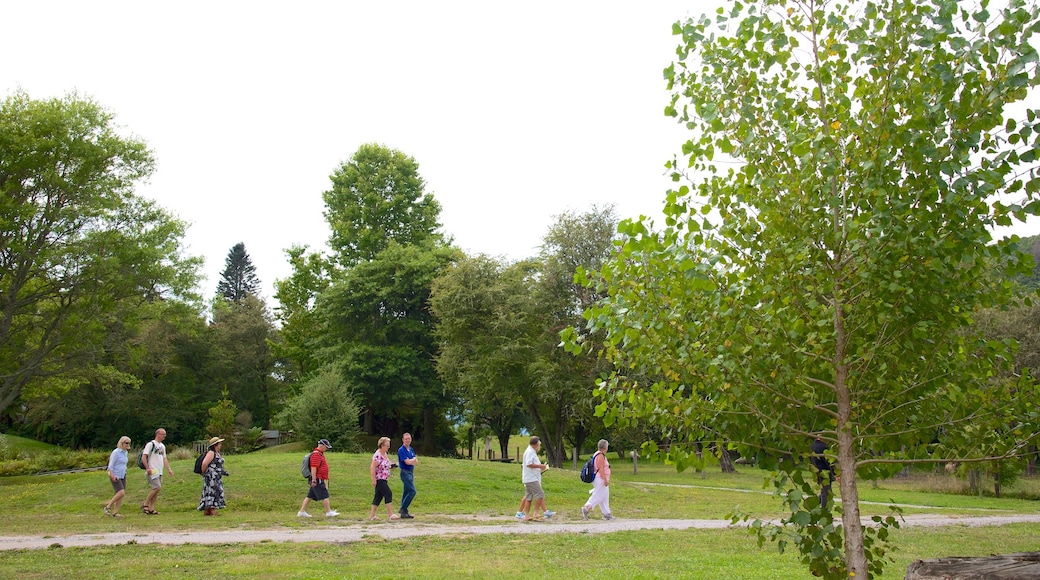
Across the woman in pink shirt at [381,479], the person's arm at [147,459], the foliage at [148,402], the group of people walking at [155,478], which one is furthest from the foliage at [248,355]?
the woman in pink shirt at [381,479]

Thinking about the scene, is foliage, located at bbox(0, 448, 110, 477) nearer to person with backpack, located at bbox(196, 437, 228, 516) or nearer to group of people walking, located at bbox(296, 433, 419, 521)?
person with backpack, located at bbox(196, 437, 228, 516)

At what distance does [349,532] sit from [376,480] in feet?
9.42

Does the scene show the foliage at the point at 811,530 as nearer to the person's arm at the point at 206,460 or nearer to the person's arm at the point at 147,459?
the person's arm at the point at 206,460

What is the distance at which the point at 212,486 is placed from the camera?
18.0 m

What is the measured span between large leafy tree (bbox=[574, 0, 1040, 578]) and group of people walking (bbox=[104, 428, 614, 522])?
39.6 feet

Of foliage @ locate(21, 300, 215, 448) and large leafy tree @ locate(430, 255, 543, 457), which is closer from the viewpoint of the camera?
large leafy tree @ locate(430, 255, 543, 457)

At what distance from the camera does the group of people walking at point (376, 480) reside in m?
17.1

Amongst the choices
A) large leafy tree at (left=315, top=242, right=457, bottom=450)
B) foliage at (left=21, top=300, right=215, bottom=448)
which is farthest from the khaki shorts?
foliage at (left=21, top=300, right=215, bottom=448)

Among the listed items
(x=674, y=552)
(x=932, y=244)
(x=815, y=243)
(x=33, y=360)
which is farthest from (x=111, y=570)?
(x=33, y=360)

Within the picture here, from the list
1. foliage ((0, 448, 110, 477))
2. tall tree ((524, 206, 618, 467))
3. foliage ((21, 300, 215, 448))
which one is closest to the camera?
foliage ((0, 448, 110, 477))

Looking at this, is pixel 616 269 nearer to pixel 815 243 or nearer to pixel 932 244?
pixel 815 243

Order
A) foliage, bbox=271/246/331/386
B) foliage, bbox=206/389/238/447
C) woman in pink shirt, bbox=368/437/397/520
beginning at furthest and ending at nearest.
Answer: foliage, bbox=271/246/331/386 → foliage, bbox=206/389/238/447 → woman in pink shirt, bbox=368/437/397/520

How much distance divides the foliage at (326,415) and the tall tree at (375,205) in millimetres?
20661

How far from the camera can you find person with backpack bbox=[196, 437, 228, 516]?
1783cm
